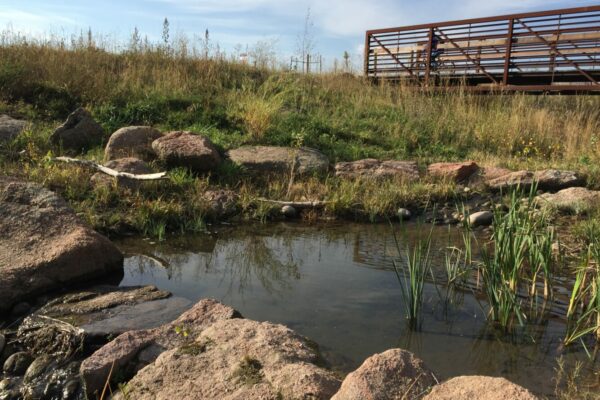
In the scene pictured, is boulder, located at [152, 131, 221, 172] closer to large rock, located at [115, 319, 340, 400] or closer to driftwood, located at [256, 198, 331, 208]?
driftwood, located at [256, 198, 331, 208]

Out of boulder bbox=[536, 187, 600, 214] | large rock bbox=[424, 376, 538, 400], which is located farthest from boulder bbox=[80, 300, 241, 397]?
boulder bbox=[536, 187, 600, 214]

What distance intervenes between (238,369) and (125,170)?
4.39 metres

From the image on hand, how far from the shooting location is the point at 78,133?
7668mm

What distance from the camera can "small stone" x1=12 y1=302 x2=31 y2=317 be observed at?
351 centimetres

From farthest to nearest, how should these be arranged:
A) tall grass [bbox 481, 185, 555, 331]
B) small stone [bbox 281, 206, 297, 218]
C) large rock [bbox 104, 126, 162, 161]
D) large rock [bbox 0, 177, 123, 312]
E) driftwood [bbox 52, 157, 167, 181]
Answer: large rock [bbox 104, 126, 162, 161]
small stone [bbox 281, 206, 297, 218]
driftwood [bbox 52, 157, 167, 181]
large rock [bbox 0, 177, 123, 312]
tall grass [bbox 481, 185, 555, 331]

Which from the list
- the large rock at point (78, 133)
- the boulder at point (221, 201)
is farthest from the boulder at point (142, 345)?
the large rock at point (78, 133)

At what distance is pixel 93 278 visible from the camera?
406cm

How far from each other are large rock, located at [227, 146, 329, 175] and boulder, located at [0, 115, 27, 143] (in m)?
3.08

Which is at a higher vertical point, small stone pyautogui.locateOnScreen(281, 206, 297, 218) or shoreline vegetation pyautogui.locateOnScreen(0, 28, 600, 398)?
Result: shoreline vegetation pyautogui.locateOnScreen(0, 28, 600, 398)

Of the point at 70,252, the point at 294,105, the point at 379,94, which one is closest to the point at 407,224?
the point at 70,252

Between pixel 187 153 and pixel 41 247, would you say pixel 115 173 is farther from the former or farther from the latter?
pixel 41 247

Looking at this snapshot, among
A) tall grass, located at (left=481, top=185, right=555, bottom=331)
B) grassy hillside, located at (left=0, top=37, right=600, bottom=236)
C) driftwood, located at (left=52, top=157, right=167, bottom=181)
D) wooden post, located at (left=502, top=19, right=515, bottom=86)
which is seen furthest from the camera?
wooden post, located at (left=502, top=19, right=515, bottom=86)

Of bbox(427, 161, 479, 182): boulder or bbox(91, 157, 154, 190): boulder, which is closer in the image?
bbox(91, 157, 154, 190): boulder

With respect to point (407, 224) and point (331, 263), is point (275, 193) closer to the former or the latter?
point (407, 224)
